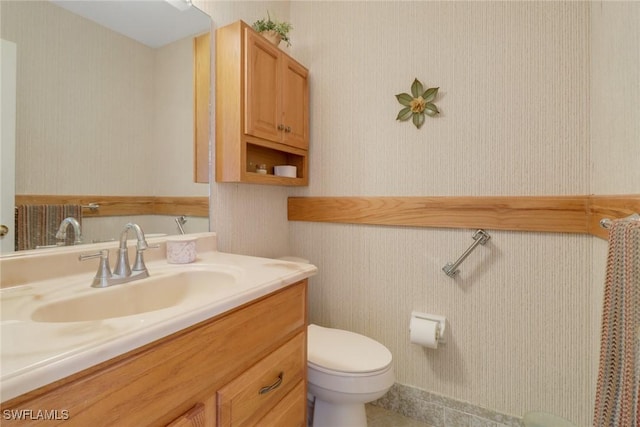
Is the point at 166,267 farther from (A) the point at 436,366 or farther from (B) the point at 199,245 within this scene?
(A) the point at 436,366

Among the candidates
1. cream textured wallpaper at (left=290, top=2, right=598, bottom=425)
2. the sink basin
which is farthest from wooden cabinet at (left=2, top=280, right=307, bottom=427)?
cream textured wallpaper at (left=290, top=2, right=598, bottom=425)

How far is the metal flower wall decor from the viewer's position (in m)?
1.46

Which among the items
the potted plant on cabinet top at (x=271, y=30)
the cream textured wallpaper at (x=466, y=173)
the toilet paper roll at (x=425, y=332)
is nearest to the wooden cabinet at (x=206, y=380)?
the toilet paper roll at (x=425, y=332)

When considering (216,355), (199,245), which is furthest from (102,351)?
(199,245)

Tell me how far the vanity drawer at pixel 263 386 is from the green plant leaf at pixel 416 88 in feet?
4.20

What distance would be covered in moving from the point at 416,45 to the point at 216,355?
1661mm

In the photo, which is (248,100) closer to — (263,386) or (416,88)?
(416,88)

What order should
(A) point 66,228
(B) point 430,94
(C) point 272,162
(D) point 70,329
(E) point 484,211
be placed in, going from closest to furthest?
(D) point 70,329 < (A) point 66,228 < (E) point 484,211 < (B) point 430,94 < (C) point 272,162

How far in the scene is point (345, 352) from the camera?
128 cm

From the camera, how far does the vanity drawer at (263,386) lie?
720 millimetres

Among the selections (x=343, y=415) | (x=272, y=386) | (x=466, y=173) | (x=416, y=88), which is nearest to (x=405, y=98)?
(x=416, y=88)

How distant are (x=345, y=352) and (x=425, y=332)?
0.41 meters

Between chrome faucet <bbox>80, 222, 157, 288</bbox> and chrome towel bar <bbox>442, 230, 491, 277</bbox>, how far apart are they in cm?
130

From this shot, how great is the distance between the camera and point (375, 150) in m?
1.62
